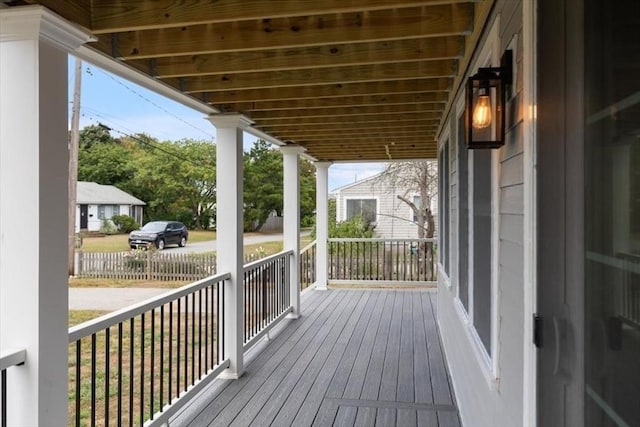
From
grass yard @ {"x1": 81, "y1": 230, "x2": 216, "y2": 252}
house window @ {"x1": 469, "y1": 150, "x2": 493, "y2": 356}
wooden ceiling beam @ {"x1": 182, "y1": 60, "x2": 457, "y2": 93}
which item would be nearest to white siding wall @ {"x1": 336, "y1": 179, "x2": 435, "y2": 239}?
grass yard @ {"x1": 81, "y1": 230, "x2": 216, "y2": 252}

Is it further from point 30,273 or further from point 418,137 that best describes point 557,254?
point 418,137

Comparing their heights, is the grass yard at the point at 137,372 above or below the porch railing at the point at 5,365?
below

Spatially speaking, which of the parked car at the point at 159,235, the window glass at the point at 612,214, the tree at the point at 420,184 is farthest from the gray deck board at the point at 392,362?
the parked car at the point at 159,235

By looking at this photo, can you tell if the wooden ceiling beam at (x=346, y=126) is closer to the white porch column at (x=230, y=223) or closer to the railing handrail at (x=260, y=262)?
the white porch column at (x=230, y=223)

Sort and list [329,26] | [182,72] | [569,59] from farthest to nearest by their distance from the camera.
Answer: [182,72], [329,26], [569,59]

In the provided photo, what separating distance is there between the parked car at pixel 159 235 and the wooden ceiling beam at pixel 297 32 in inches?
493

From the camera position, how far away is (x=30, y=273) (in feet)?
5.64

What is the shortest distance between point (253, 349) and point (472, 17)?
3770 mm

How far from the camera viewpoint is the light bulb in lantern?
162 cm

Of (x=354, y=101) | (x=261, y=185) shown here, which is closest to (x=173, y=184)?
(x=261, y=185)

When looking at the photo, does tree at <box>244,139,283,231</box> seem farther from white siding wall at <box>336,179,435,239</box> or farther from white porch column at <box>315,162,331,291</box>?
white porch column at <box>315,162,331,291</box>

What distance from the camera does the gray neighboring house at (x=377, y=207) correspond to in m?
15.4

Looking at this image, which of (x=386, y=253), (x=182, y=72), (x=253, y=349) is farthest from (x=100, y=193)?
(x=182, y=72)

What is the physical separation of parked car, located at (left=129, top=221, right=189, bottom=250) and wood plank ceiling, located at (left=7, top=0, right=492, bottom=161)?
11.5 meters
